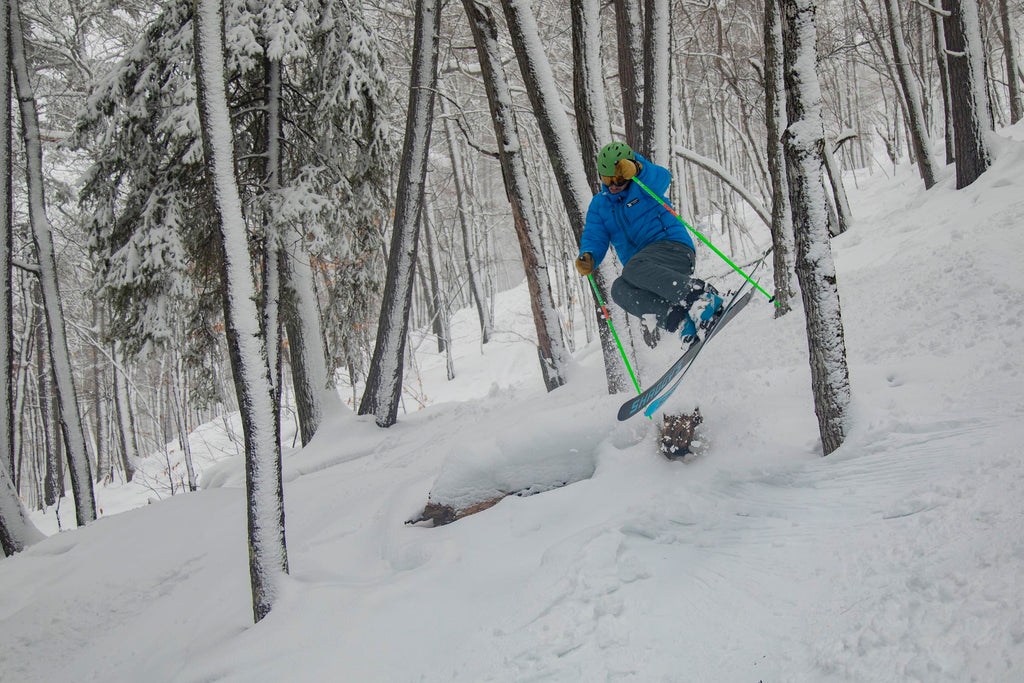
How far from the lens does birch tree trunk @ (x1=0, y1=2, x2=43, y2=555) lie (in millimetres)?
6988

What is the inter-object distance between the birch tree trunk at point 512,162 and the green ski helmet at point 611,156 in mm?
2047

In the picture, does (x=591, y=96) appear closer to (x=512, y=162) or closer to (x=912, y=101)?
(x=512, y=162)

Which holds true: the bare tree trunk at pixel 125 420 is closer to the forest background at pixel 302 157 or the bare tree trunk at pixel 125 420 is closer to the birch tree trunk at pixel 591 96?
the forest background at pixel 302 157

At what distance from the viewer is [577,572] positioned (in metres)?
3.05

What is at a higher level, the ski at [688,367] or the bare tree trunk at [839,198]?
the bare tree trunk at [839,198]

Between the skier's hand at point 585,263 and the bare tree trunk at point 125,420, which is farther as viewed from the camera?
the bare tree trunk at point 125,420

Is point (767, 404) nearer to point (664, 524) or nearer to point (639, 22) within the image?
point (664, 524)

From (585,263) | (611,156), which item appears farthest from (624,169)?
(585,263)

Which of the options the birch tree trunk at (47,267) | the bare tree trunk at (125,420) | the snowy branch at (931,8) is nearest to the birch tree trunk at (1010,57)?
the snowy branch at (931,8)

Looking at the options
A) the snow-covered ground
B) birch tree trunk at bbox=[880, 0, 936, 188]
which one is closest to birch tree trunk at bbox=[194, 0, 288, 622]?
the snow-covered ground

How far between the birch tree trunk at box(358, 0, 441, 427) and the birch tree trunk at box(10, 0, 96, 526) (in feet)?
12.3

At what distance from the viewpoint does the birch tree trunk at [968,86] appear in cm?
889

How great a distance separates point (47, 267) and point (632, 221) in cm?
776

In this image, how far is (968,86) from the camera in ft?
29.4
